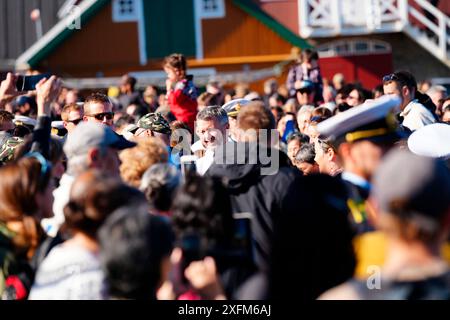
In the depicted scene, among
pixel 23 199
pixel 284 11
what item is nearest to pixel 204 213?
pixel 23 199

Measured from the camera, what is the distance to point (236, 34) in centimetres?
3198

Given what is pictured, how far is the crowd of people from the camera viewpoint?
382 centimetres

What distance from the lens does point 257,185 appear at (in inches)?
247

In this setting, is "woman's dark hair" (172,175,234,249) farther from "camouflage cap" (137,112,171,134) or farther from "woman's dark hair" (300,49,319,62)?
"woman's dark hair" (300,49,319,62)

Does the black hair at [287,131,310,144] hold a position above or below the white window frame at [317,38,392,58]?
below

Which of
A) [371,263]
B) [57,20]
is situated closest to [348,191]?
[371,263]

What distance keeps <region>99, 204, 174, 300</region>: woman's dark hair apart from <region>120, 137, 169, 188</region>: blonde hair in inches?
73.5

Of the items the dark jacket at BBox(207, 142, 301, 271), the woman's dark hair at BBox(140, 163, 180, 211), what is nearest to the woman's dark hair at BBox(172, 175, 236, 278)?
the woman's dark hair at BBox(140, 163, 180, 211)

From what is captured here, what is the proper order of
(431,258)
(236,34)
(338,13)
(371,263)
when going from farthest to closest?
(236,34) < (338,13) < (371,263) < (431,258)

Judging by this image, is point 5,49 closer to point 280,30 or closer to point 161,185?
point 280,30

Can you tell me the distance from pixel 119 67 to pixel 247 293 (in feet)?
88.7

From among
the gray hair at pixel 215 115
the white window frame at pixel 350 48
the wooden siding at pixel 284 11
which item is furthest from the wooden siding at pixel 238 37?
the gray hair at pixel 215 115

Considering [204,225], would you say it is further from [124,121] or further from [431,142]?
[124,121]

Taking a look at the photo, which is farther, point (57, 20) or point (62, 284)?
point (57, 20)
